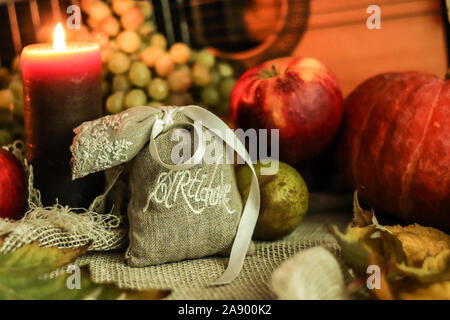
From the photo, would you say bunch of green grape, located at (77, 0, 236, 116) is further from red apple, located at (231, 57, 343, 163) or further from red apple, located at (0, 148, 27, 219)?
red apple, located at (0, 148, 27, 219)

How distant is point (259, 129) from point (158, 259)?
30 centimetres

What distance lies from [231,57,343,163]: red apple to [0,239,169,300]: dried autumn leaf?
0.39 metres

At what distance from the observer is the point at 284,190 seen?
0.82m

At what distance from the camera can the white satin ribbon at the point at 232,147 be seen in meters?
0.72

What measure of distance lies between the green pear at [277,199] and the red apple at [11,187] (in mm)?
357

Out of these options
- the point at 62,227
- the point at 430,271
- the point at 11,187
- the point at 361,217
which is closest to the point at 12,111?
the point at 11,187

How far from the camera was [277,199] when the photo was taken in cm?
81

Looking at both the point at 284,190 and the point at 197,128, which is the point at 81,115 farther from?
the point at 284,190

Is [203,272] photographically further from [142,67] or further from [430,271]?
[142,67]

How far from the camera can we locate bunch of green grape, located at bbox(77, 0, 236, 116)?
96 centimetres

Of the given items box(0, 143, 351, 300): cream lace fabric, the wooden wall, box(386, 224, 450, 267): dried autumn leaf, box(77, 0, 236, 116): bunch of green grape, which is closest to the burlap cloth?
box(0, 143, 351, 300): cream lace fabric

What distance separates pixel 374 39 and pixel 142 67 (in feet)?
1.71

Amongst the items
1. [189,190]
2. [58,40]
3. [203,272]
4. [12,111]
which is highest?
[58,40]

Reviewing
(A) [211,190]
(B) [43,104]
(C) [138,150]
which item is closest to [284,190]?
(A) [211,190]
